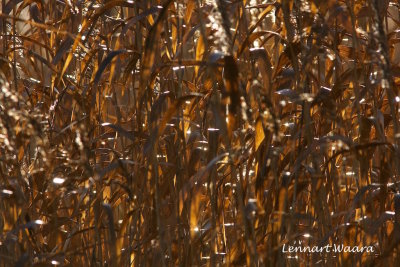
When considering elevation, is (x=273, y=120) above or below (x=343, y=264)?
above

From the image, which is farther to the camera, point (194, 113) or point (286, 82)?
point (194, 113)

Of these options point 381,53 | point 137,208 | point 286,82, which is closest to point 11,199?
point 137,208

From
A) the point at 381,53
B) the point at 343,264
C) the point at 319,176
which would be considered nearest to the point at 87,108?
the point at 319,176

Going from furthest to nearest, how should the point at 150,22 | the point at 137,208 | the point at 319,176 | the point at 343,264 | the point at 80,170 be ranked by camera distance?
1. the point at 80,170
2. the point at 150,22
3. the point at 343,264
4. the point at 137,208
5. the point at 319,176

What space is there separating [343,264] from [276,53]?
25.8 inches

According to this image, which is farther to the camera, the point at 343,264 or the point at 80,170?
the point at 80,170

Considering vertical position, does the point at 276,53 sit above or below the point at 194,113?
above

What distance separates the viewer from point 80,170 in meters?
1.92

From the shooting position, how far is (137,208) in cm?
154

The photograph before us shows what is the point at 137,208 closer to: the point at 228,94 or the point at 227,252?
the point at 227,252

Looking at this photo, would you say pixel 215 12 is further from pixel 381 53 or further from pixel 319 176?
pixel 319 176

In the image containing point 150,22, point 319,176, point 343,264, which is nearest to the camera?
point 319,176

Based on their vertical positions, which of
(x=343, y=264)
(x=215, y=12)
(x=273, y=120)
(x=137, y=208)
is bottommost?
(x=343, y=264)

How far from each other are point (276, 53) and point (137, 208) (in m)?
0.70
